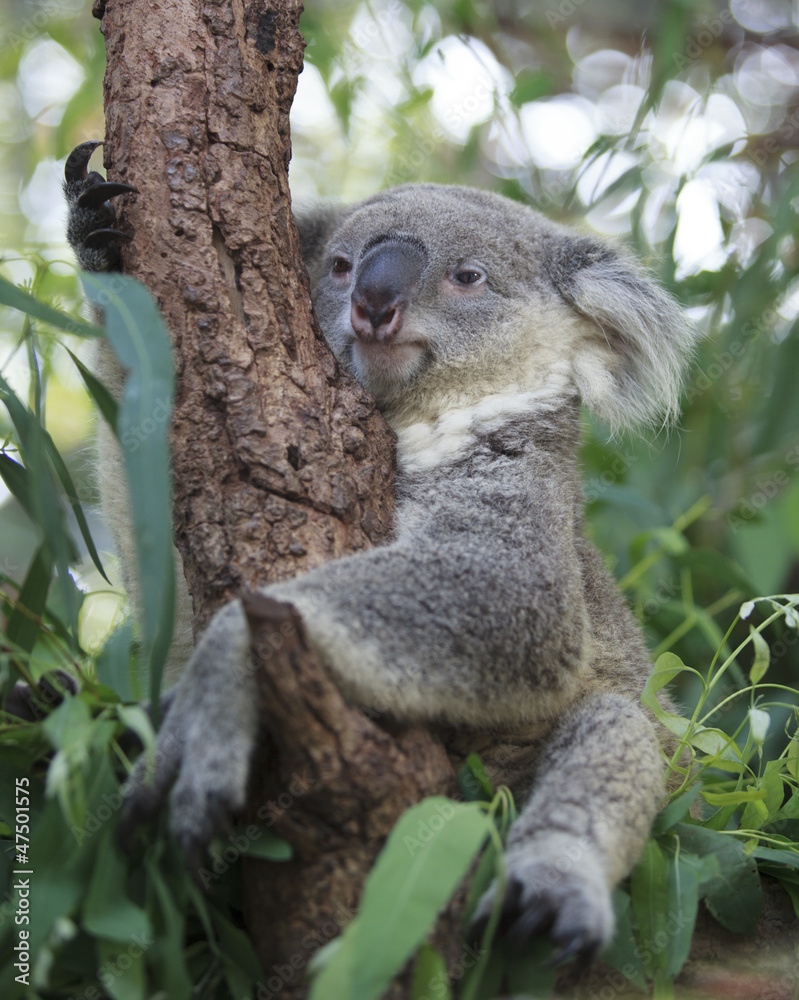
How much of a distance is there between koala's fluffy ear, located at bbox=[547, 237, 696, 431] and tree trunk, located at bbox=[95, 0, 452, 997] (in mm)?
769

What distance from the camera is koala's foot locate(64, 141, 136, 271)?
2.00 meters

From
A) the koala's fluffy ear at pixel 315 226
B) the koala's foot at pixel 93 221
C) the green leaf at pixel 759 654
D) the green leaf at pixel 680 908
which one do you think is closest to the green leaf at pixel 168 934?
the green leaf at pixel 680 908

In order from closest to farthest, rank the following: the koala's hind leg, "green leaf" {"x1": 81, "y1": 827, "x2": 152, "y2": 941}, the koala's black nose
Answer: "green leaf" {"x1": 81, "y1": 827, "x2": 152, "y2": 941} < the koala's hind leg < the koala's black nose

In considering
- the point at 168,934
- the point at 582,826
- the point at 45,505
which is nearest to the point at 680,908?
the point at 582,826

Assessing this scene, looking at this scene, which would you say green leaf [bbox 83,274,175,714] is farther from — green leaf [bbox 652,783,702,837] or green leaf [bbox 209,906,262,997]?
green leaf [bbox 652,783,702,837]

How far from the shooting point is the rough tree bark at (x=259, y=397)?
1.51 metres

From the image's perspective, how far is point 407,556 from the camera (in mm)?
1922

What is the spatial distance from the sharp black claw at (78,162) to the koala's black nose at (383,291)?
30.3 inches

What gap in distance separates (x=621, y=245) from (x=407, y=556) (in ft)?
5.22

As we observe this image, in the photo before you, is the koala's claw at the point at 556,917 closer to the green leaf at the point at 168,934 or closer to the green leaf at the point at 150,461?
the green leaf at the point at 168,934

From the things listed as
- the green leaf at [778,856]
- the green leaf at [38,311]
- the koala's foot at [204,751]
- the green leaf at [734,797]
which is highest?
the green leaf at [38,311]

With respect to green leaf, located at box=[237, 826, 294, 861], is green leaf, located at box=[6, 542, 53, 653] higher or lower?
higher

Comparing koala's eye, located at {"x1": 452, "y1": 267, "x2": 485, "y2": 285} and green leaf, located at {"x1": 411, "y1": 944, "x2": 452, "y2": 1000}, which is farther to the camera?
koala's eye, located at {"x1": 452, "y1": 267, "x2": 485, "y2": 285}

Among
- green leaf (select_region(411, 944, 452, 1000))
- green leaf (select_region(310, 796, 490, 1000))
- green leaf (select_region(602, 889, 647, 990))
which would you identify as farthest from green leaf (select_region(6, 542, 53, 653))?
green leaf (select_region(602, 889, 647, 990))
